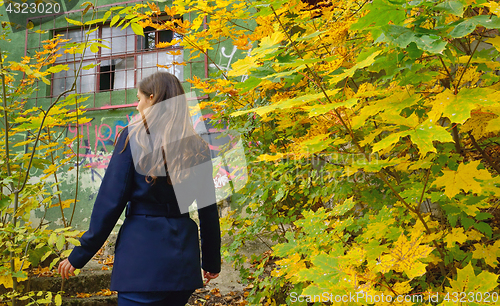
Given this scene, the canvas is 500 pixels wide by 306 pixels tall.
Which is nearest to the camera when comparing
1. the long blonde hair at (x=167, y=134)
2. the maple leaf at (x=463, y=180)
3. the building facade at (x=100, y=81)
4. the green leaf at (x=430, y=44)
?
the green leaf at (x=430, y=44)

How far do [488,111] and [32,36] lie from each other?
751 cm

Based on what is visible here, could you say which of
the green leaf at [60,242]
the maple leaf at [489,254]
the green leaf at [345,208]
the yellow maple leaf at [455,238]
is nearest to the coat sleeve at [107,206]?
the green leaf at [60,242]

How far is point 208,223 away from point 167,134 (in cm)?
53

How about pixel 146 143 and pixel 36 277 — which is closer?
pixel 146 143

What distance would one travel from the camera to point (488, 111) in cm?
101

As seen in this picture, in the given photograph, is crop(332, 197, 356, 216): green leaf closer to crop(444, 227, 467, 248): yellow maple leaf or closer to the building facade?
crop(444, 227, 467, 248): yellow maple leaf

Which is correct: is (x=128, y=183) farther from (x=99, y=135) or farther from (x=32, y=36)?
(x=32, y=36)

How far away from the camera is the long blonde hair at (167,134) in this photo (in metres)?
1.54

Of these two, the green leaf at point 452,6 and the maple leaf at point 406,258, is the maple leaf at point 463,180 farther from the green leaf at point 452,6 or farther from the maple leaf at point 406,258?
the green leaf at point 452,6

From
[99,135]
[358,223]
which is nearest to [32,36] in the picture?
[99,135]

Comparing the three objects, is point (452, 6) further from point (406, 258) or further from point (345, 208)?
point (345, 208)

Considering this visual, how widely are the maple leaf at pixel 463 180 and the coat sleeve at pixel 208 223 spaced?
1105mm

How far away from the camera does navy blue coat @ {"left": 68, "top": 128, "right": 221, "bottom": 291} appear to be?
1.42 m

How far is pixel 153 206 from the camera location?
1526 millimetres
